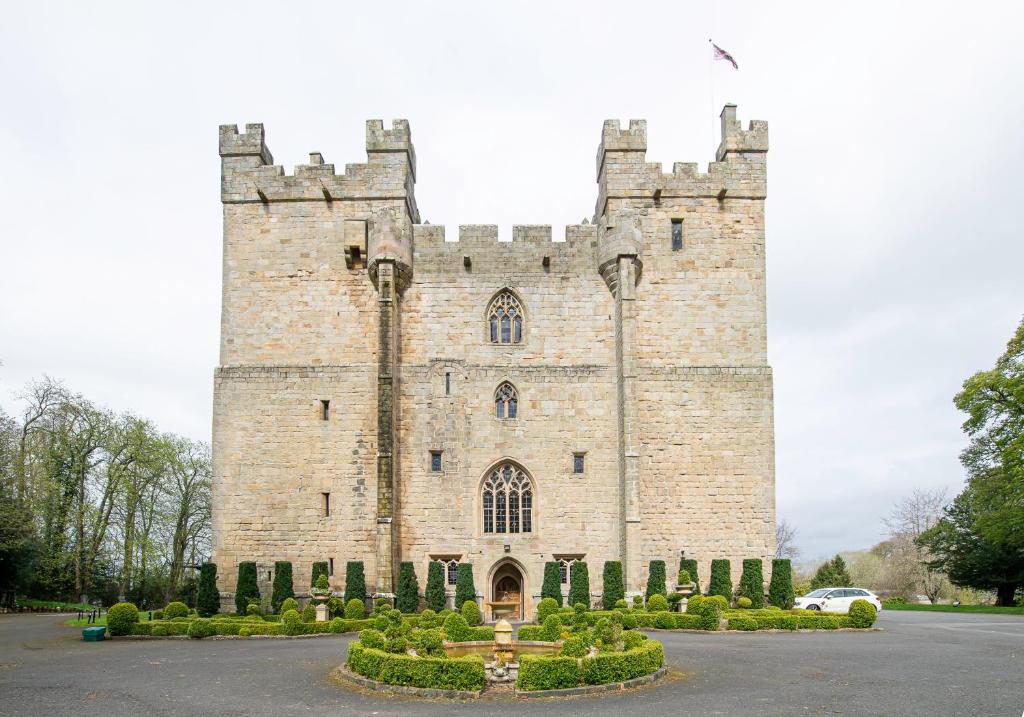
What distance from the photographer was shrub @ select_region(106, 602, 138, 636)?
21.1 meters

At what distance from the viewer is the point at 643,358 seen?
27141 millimetres

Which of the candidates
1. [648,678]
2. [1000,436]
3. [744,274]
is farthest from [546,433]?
[1000,436]

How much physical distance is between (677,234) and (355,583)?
15.7 m

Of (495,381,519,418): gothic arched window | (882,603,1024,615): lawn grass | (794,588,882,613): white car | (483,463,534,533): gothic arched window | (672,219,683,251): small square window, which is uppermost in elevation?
(672,219,683,251): small square window

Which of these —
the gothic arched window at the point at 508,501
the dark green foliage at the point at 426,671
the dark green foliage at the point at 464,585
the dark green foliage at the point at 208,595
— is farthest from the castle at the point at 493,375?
the dark green foliage at the point at 426,671

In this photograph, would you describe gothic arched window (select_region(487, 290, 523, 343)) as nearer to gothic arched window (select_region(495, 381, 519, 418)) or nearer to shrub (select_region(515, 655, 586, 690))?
gothic arched window (select_region(495, 381, 519, 418))

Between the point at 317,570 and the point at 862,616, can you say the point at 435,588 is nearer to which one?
the point at 317,570

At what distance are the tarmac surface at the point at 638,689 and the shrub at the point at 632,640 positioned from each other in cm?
88

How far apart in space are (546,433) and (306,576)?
29.3 ft

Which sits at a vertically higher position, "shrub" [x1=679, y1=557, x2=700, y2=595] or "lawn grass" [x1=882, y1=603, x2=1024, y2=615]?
"shrub" [x1=679, y1=557, x2=700, y2=595]

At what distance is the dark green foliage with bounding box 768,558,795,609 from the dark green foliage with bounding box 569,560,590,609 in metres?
5.78

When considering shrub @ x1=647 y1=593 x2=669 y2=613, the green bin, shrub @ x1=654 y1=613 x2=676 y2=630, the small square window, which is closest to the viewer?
the green bin

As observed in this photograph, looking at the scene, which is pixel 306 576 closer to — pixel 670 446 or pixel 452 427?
pixel 452 427

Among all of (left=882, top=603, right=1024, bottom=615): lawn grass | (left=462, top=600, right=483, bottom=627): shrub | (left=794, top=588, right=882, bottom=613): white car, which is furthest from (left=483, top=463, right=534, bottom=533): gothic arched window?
(left=882, top=603, right=1024, bottom=615): lawn grass
